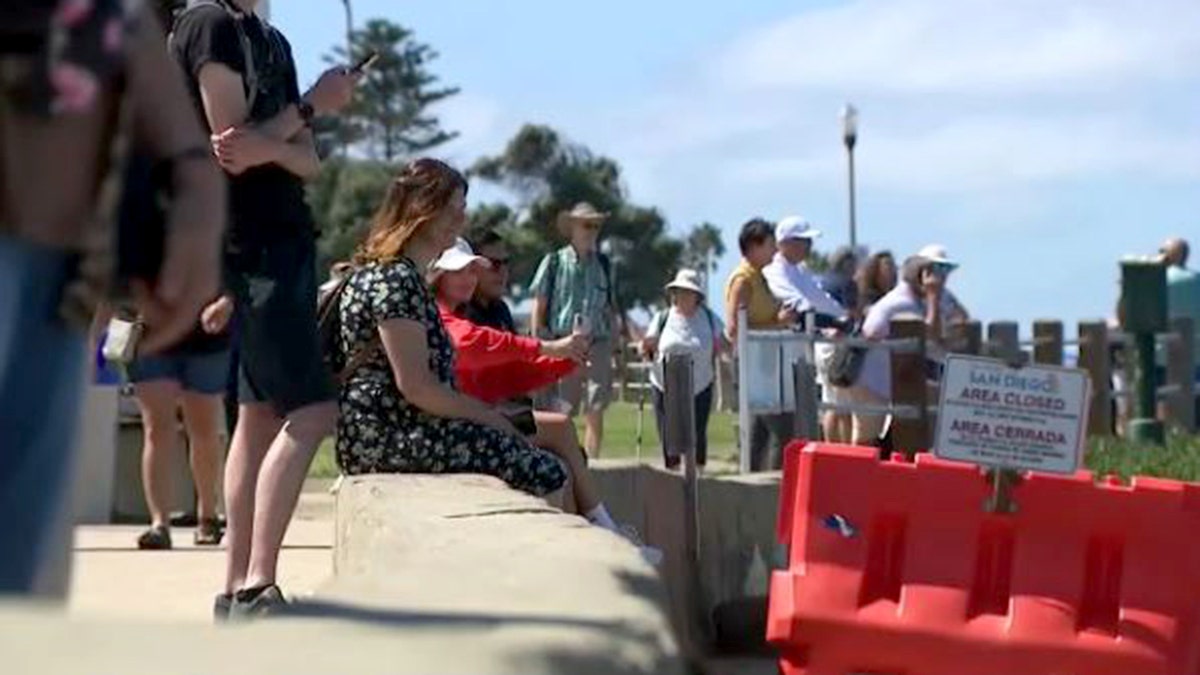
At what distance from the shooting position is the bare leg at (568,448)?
895 centimetres

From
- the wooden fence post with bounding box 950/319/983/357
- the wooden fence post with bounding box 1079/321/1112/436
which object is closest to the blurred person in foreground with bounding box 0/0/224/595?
the wooden fence post with bounding box 950/319/983/357

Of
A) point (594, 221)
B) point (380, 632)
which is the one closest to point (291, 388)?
point (380, 632)

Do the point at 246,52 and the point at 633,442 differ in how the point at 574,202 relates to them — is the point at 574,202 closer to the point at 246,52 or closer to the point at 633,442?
the point at 633,442

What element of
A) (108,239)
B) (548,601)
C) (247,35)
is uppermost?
(247,35)

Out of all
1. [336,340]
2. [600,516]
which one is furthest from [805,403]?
[336,340]

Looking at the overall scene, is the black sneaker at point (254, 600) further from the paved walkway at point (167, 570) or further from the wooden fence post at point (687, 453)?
the wooden fence post at point (687, 453)

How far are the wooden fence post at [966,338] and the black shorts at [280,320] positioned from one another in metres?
11.5

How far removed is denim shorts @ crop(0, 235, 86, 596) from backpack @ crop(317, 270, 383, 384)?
442cm

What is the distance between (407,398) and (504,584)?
3719mm

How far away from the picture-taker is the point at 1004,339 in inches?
853

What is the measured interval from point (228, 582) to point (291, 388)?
57 centimetres

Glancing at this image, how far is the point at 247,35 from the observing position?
7215 millimetres

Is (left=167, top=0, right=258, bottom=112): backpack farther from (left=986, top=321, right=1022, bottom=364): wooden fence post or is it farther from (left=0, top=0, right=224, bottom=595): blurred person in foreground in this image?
(left=986, top=321, right=1022, bottom=364): wooden fence post

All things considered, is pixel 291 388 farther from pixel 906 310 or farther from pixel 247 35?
pixel 906 310
